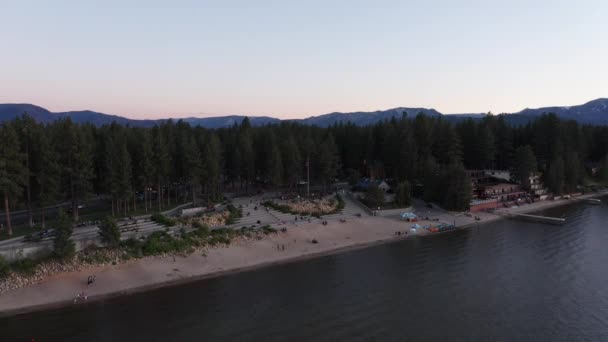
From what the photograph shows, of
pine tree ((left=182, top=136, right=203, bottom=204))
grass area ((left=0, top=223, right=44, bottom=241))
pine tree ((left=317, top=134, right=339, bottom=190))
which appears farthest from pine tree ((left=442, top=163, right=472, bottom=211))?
grass area ((left=0, top=223, right=44, bottom=241))

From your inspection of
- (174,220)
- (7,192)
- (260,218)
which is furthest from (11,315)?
(260,218)

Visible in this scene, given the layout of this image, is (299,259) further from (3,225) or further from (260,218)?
(3,225)

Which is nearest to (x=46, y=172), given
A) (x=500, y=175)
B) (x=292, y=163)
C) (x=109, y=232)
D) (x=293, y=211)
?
(x=109, y=232)

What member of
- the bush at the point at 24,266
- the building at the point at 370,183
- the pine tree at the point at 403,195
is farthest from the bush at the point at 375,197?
the bush at the point at 24,266

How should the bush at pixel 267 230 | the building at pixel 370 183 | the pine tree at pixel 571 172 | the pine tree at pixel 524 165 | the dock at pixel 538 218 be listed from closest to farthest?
the bush at pixel 267 230 < the dock at pixel 538 218 < the building at pixel 370 183 < the pine tree at pixel 524 165 < the pine tree at pixel 571 172

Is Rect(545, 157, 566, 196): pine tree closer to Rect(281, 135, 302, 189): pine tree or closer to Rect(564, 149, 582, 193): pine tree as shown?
Rect(564, 149, 582, 193): pine tree

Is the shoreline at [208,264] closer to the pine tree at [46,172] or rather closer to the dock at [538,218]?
the dock at [538,218]

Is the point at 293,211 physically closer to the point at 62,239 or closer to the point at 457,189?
the point at 457,189
